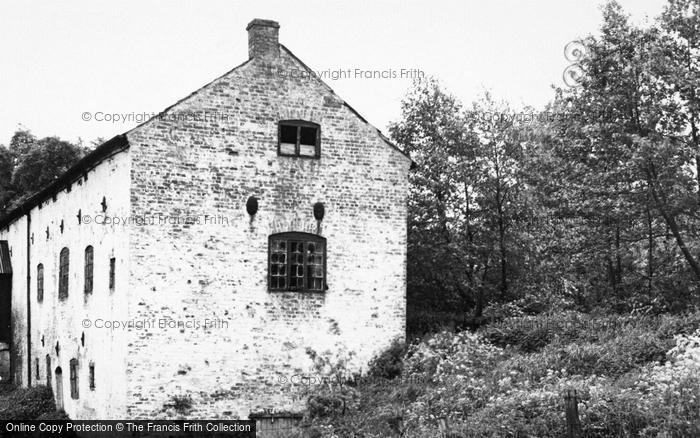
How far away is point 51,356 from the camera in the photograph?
3106cm

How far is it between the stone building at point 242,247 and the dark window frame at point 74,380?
21.6 inches

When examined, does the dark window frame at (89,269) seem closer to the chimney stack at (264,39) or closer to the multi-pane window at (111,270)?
the multi-pane window at (111,270)

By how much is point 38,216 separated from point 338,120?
45.4 ft

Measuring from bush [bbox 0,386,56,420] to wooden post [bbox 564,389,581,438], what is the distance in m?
18.1

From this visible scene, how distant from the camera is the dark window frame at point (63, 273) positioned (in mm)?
29812

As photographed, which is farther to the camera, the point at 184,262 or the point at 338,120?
the point at 338,120

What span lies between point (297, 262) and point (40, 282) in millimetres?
13107

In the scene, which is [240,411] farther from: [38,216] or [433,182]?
[38,216]

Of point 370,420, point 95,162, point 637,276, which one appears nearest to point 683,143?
point 637,276

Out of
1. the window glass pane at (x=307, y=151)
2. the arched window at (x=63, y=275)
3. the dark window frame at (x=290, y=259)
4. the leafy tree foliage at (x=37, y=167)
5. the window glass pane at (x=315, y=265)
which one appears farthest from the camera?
the leafy tree foliage at (x=37, y=167)

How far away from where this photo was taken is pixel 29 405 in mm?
29766

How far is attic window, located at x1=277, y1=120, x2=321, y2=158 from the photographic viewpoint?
81.7 ft

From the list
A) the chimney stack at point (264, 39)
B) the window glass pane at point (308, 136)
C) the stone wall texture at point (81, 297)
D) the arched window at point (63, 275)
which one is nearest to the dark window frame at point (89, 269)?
the stone wall texture at point (81, 297)

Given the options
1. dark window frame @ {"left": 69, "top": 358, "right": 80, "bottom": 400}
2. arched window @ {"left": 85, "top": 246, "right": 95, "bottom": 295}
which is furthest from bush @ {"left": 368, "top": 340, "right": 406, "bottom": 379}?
dark window frame @ {"left": 69, "top": 358, "right": 80, "bottom": 400}
